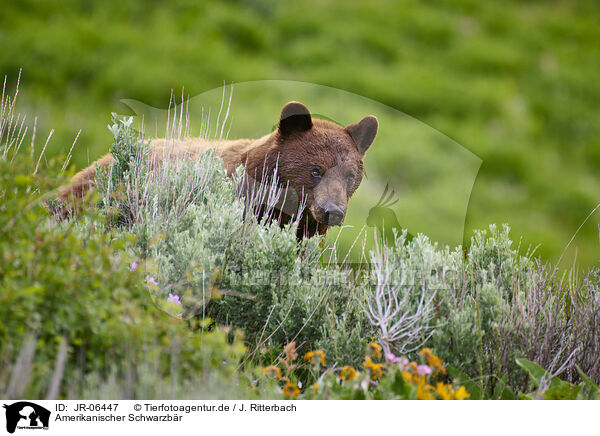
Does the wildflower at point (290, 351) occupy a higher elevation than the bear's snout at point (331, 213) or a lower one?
lower

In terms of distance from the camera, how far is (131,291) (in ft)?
8.95

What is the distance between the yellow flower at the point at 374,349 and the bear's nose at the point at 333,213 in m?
1.06

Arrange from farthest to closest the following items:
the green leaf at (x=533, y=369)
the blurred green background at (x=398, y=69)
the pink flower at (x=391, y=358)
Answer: the blurred green background at (x=398, y=69), the green leaf at (x=533, y=369), the pink flower at (x=391, y=358)

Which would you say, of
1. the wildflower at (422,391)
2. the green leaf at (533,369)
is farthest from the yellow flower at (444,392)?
the green leaf at (533,369)

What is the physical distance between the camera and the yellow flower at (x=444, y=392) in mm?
2742

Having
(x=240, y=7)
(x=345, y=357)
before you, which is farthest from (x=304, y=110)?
(x=240, y=7)

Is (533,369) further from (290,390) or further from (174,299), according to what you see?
(174,299)

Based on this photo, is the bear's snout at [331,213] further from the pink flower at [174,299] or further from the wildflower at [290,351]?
the pink flower at [174,299]

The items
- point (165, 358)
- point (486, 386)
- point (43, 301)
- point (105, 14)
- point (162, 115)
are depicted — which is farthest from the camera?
point (105, 14)

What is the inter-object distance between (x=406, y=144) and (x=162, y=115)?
9.59 ft

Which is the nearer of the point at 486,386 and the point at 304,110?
the point at 486,386

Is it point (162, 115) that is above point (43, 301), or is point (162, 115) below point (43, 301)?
above
